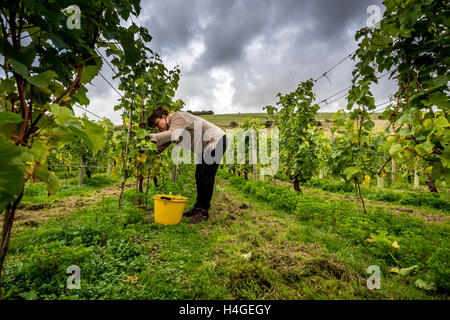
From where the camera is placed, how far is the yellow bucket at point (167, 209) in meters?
→ 3.32

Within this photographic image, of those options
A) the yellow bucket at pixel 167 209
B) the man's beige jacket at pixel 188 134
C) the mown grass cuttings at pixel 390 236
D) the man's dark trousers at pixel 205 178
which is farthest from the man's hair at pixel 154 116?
the mown grass cuttings at pixel 390 236

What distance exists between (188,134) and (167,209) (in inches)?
55.4

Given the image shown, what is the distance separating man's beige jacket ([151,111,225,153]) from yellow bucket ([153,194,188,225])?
895mm

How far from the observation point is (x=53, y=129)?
0.96m

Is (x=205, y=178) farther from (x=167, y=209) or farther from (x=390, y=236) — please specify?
(x=390, y=236)

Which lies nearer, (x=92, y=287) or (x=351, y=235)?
(x=92, y=287)

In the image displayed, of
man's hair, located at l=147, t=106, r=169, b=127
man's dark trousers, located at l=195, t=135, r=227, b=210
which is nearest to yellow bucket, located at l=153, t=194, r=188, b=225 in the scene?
man's dark trousers, located at l=195, t=135, r=227, b=210

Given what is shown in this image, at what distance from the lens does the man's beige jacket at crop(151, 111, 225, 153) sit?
3.46 m

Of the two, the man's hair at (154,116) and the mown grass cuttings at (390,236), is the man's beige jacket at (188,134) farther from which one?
the mown grass cuttings at (390,236)

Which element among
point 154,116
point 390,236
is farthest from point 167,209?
point 390,236

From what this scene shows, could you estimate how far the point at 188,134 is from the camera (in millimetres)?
3711
